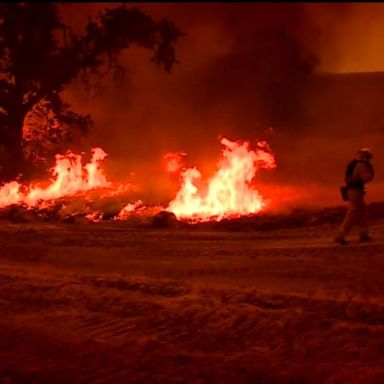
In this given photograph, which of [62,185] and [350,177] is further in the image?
[62,185]

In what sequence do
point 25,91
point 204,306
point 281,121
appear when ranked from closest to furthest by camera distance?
point 204,306
point 25,91
point 281,121

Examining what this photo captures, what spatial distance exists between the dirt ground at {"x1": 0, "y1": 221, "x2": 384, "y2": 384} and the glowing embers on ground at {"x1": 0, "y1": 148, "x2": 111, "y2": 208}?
294 inches

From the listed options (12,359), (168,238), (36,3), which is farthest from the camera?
(168,238)

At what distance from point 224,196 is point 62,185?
20.6 feet

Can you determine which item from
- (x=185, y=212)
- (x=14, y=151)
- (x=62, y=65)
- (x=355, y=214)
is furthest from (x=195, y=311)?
(x=14, y=151)

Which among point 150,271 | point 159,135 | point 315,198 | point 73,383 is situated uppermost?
point 159,135

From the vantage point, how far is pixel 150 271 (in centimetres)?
885

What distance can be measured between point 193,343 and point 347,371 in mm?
1540

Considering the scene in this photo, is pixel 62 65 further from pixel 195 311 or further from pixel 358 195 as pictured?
pixel 195 311

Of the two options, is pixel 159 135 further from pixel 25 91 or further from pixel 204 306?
pixel 204 306

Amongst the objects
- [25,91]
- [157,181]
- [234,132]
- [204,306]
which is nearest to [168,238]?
[204,306]

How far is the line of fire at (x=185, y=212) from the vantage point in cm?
594

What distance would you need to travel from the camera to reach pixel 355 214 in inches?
374

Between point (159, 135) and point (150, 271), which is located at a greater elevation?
point (159, 135)
